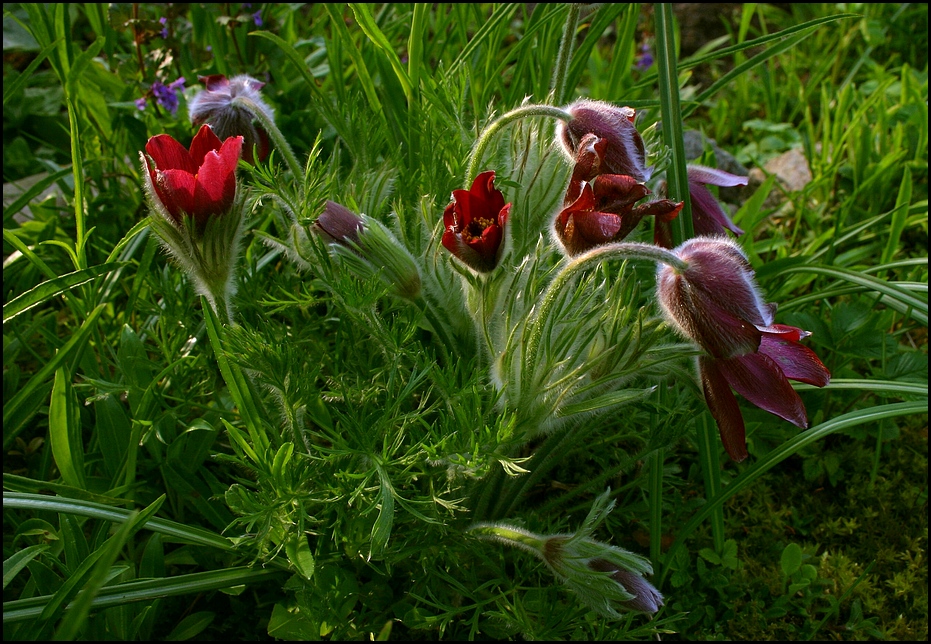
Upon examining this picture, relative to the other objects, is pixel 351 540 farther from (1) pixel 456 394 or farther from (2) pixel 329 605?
(1) pixel 456 394

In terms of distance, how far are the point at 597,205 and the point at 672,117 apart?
28 centimetres

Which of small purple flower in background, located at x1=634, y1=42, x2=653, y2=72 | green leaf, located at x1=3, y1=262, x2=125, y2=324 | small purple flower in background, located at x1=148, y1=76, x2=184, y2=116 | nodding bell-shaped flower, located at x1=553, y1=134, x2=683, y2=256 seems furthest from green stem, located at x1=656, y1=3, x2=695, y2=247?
small purple flower in background, located at x1=634, y1=42, x2=653, y2=72

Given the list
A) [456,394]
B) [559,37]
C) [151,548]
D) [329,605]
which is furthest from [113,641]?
[559,37]

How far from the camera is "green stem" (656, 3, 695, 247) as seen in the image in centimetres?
119

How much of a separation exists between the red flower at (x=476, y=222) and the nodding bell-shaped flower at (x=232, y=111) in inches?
16.7

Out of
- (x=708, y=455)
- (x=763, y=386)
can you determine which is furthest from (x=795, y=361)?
(x=708, y=455)

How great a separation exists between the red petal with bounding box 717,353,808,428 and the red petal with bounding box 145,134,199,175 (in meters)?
0.78

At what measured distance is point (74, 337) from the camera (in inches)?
47.3

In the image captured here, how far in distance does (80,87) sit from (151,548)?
1.32 meters

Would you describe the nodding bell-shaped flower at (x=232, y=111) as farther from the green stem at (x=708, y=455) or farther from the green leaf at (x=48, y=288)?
the green stem at (x=708, y=455)

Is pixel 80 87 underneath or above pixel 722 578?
above

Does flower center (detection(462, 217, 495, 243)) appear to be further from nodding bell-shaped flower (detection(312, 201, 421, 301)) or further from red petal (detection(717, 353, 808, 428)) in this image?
red petal (detection(717, 353, 808, 428))

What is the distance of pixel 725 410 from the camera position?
995mm

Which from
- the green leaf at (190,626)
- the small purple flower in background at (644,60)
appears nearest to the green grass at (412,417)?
Result: the green leaf at (190,626)
